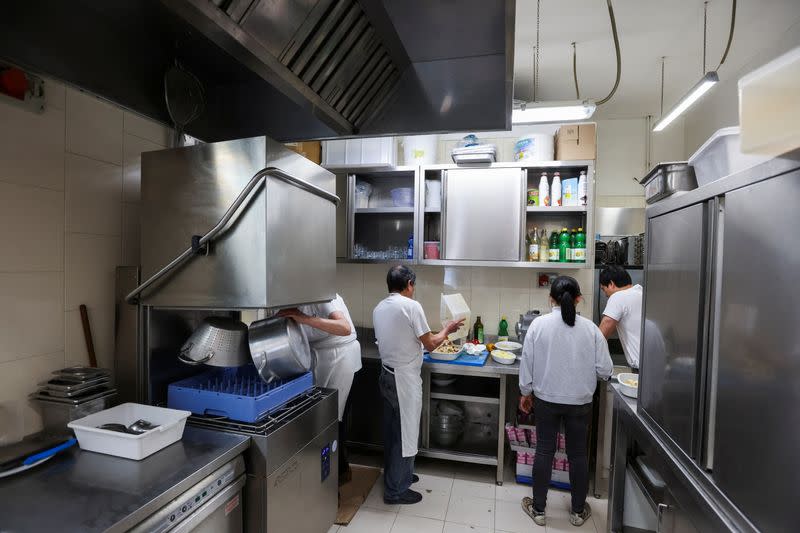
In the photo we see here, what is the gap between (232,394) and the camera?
1.60 meters

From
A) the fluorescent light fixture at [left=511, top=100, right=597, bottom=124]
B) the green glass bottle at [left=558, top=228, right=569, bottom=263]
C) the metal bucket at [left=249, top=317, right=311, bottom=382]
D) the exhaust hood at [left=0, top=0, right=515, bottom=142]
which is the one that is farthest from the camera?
the green glass bottle at [left=558, top=228, right=569, bottom=263]

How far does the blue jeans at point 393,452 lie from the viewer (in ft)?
8.07

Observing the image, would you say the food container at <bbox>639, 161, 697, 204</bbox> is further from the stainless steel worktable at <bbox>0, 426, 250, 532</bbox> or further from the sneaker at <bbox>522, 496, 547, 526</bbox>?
the sneaker at <bbox>522, 496, 547, 526</bbox>

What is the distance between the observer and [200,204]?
1.49 meters

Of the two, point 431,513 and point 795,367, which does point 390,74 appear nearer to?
point 795,367

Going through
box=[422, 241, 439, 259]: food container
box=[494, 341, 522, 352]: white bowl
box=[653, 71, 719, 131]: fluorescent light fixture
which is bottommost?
box=[494, 341, 522, 352]: white bowl

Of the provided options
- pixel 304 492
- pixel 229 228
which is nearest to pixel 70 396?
pixel 229 228

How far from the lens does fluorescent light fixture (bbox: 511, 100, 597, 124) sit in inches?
95.1

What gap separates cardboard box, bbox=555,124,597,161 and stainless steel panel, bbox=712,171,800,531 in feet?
6.93

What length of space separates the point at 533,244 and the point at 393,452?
1.81 m

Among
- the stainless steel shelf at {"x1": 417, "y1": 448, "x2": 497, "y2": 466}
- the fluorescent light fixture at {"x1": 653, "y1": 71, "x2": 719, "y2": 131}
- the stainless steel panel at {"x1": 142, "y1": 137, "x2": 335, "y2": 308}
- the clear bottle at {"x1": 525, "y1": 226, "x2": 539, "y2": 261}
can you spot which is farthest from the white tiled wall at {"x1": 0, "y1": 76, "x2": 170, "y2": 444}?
the fluorescent light fixture at {"x1": 653, "y1": 71, "x2": 719, "y2": 131}

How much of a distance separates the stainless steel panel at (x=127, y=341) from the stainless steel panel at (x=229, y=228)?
0.14 m

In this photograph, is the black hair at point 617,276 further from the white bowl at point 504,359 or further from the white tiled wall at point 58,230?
the white tiled wall at point 58,230

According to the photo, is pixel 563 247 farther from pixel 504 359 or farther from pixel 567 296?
pixel 504 359
